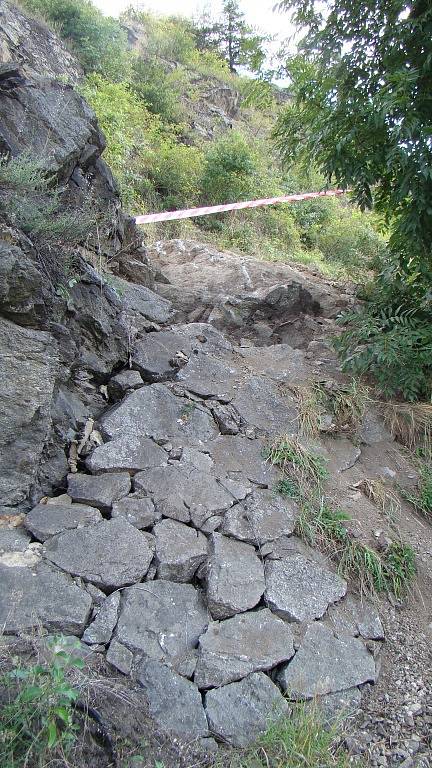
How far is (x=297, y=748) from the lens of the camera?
7.53ft

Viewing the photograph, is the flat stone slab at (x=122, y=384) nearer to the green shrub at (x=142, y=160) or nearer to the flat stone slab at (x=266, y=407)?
the flat stone slab at (x=266, y=407)

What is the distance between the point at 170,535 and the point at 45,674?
1.10 m

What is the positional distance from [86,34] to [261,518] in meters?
11.8

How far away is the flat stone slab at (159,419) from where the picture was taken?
3.69 m

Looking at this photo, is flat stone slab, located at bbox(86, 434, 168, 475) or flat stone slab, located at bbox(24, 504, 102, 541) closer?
flat stone slab, located at bbox(24, 504, 102, 541)

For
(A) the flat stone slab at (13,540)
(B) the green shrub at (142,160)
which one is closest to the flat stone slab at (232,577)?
(A) the flat stone slab at (13,540)

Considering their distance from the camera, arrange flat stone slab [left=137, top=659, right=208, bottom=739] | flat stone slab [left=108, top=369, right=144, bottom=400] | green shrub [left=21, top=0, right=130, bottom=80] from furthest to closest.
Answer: green shrub [left=21, top=0, right=130, bottom=80]
flat stone slab [left=108, top=369, right=144, bottom=400]
flat stone slab [left=137, top=659, right=208, bottom=739]

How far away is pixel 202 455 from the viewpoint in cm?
371

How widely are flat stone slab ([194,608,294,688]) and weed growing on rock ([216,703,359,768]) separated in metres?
0.28

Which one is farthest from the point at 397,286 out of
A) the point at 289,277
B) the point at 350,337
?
the point at 289,277

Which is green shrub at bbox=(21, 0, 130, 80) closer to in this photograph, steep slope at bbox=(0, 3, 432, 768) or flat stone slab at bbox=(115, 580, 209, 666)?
steep slope at bbox=(0, 3, 432, 768)

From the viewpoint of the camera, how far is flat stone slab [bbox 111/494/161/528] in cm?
315

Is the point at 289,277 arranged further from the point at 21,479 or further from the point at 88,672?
the point at 88,672

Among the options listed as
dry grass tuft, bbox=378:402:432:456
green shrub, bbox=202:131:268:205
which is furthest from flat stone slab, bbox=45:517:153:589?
green shrub, bbox=202:131:268:205
